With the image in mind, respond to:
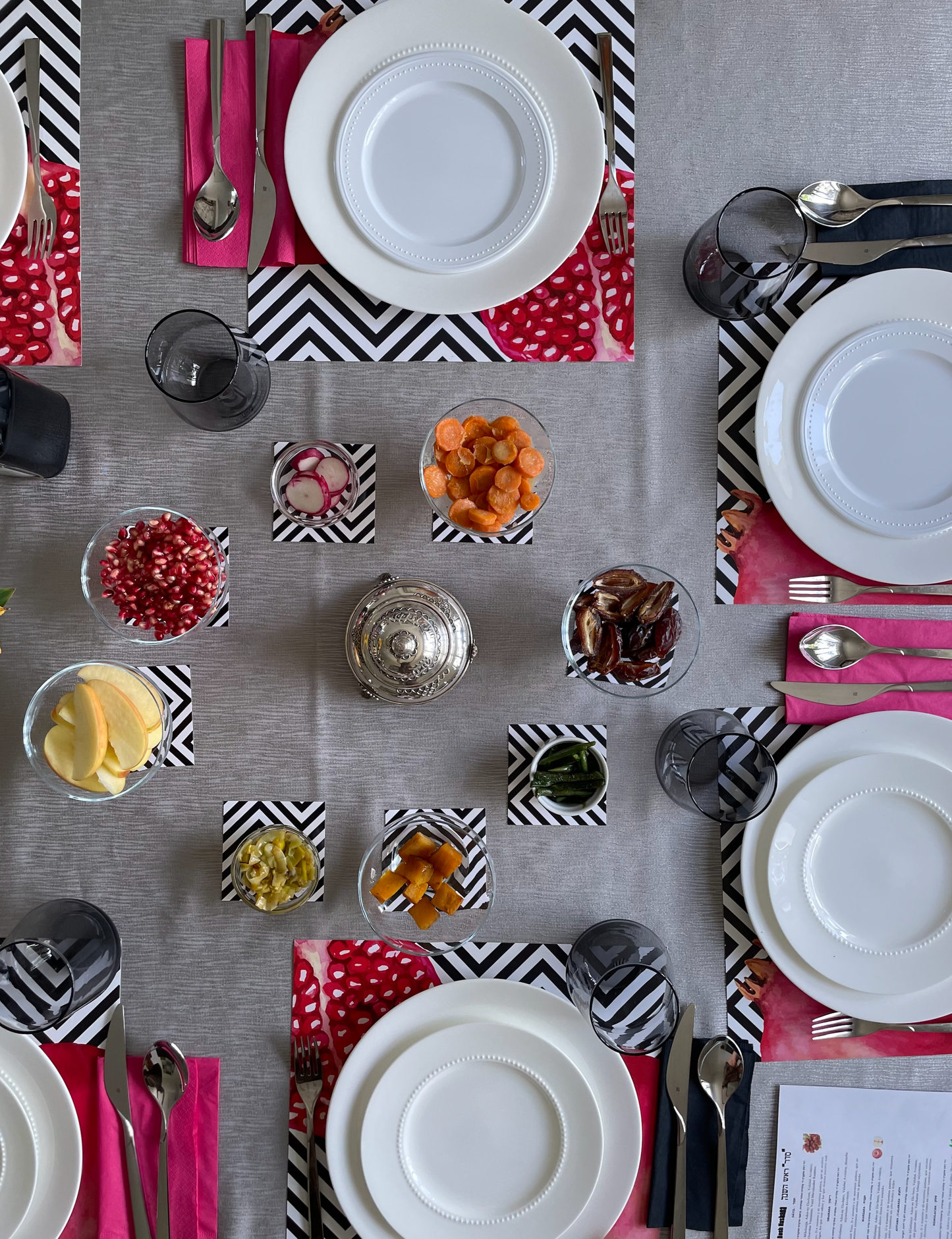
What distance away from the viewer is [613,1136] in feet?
3.53

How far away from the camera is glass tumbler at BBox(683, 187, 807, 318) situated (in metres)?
1.03

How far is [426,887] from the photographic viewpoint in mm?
1040

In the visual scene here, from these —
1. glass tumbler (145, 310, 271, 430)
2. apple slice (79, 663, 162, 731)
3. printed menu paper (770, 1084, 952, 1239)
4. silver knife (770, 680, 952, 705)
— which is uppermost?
glass tumbler (145, 310, 271, 430)

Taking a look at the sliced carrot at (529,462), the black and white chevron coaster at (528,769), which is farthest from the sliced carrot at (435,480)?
the black and white chevron coaster at (528,769)

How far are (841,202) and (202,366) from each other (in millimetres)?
920

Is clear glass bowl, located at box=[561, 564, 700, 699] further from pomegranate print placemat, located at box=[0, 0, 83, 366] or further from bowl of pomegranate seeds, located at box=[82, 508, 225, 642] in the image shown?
pomegranate print placemat, located at box=[0, 0, 83, 366]

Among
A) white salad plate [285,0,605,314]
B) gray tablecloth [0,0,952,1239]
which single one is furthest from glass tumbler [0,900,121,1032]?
white salad plate [285,0,605,314]

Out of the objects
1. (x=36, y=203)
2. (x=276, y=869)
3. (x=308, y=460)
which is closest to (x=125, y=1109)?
(x=276, y=869)

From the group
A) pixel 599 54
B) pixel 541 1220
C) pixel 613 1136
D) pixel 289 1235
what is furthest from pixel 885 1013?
pixel 599 54

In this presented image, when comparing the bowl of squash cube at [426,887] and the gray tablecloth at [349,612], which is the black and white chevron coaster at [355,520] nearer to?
the gray tablecloth at [349,612]

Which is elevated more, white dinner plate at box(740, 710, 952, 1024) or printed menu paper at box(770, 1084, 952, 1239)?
white dinner plate at box(740, 710, 952, 1024)

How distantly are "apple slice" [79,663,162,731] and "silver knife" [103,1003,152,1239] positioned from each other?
1.50ft

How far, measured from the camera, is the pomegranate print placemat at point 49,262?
3.58ft

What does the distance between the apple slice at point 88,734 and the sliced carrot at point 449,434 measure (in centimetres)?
56
